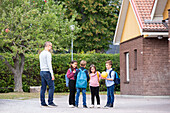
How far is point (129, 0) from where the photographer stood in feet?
82.9

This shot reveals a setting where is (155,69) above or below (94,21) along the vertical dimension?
below

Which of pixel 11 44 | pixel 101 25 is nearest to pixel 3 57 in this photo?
pixel 11 44

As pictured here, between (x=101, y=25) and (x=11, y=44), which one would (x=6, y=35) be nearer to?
(x=11, y=44)

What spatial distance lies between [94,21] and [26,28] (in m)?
19.3

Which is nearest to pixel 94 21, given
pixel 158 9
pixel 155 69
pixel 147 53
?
pixel 147 53

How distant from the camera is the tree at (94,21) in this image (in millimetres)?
45031

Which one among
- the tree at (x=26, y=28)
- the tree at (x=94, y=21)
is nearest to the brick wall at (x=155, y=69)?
the tree at (x=26, y=28)

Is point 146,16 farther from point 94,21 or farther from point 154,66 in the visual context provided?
point 94,21

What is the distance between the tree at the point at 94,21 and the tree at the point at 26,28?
55.8 feet

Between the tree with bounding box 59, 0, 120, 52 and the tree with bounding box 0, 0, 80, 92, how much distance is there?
1700 cm

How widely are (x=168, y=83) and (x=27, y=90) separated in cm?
1112

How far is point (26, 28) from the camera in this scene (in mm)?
26609

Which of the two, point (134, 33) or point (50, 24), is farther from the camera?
point (50, 24)

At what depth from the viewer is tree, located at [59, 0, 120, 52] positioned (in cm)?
4503
